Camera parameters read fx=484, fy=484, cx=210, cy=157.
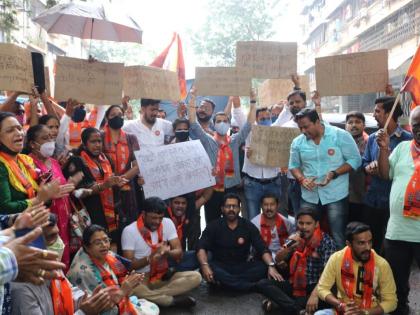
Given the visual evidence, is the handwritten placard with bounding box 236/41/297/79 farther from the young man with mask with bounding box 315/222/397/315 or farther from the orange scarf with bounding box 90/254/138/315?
Answer: the orange scarf with bounding box 90/254/138/315

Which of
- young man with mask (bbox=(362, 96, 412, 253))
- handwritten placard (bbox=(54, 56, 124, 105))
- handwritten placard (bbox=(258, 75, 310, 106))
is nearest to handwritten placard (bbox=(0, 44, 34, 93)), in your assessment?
handwritten placard (bbox=(54, 56, 124, 105))

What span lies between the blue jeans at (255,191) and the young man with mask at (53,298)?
261cm

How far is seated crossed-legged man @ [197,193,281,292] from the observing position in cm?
520

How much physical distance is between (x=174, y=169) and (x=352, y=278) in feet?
7.97

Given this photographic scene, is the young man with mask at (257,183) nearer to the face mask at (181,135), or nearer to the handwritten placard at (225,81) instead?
the handwritten placard at (225,81)

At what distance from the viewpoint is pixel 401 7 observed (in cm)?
1864

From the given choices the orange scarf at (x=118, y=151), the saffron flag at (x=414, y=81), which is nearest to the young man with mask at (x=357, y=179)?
the saffron flag at (x=414, y=81)

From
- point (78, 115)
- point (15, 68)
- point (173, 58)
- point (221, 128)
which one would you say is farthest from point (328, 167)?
point (173, 58)

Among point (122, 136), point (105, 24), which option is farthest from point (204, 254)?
point (105, 24)

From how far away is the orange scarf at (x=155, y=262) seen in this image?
496cm

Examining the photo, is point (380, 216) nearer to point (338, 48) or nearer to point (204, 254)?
point (204, 254)

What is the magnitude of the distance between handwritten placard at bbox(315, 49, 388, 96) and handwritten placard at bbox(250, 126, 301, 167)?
0.62m

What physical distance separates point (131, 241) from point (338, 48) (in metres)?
27.8

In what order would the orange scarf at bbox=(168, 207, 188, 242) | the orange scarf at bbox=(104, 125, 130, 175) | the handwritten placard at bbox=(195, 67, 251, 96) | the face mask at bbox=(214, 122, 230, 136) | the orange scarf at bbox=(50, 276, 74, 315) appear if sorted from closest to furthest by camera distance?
the orange scarf at bbox=(50, 276, 74, 315)
the orange scarf at bbox=(104, 125, 130, 175)
the orange scarf at bbox=(168, 207, 188, 242)
the handwritten placard at bbox=(195, 67, 251, 96)
the face mask at bbox=(214, 122, 230, 136)
